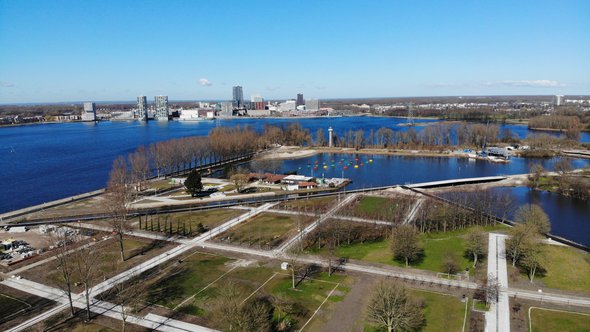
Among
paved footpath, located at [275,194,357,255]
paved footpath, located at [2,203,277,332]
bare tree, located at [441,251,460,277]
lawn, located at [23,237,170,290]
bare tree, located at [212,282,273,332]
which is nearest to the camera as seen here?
bare tree, located at [212,282,273,332]

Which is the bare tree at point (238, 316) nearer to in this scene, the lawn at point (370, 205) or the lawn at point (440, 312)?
the lawn at point (440, 312)

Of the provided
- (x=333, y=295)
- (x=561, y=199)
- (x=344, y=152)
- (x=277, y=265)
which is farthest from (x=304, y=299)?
(x=344, y=152)

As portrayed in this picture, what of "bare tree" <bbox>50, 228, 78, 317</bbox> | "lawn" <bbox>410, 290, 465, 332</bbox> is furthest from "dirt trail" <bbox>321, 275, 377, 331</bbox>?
"bare tree" <bbox>50, 228, 78, 317</bbox>

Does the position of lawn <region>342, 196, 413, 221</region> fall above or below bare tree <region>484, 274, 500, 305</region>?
above

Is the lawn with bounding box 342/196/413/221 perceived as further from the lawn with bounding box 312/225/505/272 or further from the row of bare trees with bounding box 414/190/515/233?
the lawn with bounding box 312/225/505/272

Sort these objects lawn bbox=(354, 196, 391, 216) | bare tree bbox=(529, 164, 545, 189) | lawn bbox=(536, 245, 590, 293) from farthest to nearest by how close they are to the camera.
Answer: bare tree bbox=(529, 164, 545, 189)
lawn bbox=(354, 196, 391, 216)
lawn bbox=(536, 245, 590, 293)

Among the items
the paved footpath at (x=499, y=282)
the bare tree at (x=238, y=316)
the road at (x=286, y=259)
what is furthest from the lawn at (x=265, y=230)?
the paved footpath at (x=499, y=282)

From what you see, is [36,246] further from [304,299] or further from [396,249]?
[396,249]

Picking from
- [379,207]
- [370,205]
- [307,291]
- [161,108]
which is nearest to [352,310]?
[307,291]
